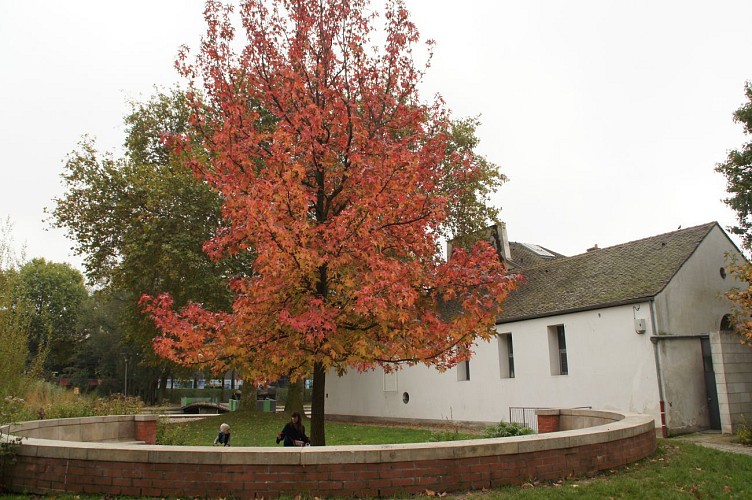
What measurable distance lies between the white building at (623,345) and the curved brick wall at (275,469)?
11.2 metres

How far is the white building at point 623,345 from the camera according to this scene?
56.2 feet

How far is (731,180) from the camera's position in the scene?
85.8 feet

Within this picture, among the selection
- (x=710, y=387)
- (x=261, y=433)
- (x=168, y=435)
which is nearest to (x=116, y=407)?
(x=168, y=435)

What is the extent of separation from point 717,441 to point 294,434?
10.8 meters

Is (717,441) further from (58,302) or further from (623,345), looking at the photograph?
(58,302)

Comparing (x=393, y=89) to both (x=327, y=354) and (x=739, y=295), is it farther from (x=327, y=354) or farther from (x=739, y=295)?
(x=739, y=295)

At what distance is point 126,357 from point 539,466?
183 ft

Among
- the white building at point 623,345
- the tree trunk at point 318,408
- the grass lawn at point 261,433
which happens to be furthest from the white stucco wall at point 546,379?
the tree trunk at point 318,408

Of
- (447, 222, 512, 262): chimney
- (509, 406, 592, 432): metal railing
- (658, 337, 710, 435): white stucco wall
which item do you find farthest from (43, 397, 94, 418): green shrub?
(447, 222, 512, 262): chimney

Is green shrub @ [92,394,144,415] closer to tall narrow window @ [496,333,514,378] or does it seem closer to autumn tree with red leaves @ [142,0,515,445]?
autumn tree with red leaves @ [142,0,515,445]

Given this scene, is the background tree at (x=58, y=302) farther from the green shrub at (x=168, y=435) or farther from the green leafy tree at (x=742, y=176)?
the green leafy tree at (x=742, y=176)

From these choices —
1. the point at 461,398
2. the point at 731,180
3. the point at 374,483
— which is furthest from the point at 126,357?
the point at 374,483

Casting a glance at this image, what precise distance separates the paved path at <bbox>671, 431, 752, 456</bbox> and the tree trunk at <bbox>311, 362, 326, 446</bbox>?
27.9 ft

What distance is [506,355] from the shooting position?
2283 centimetres
